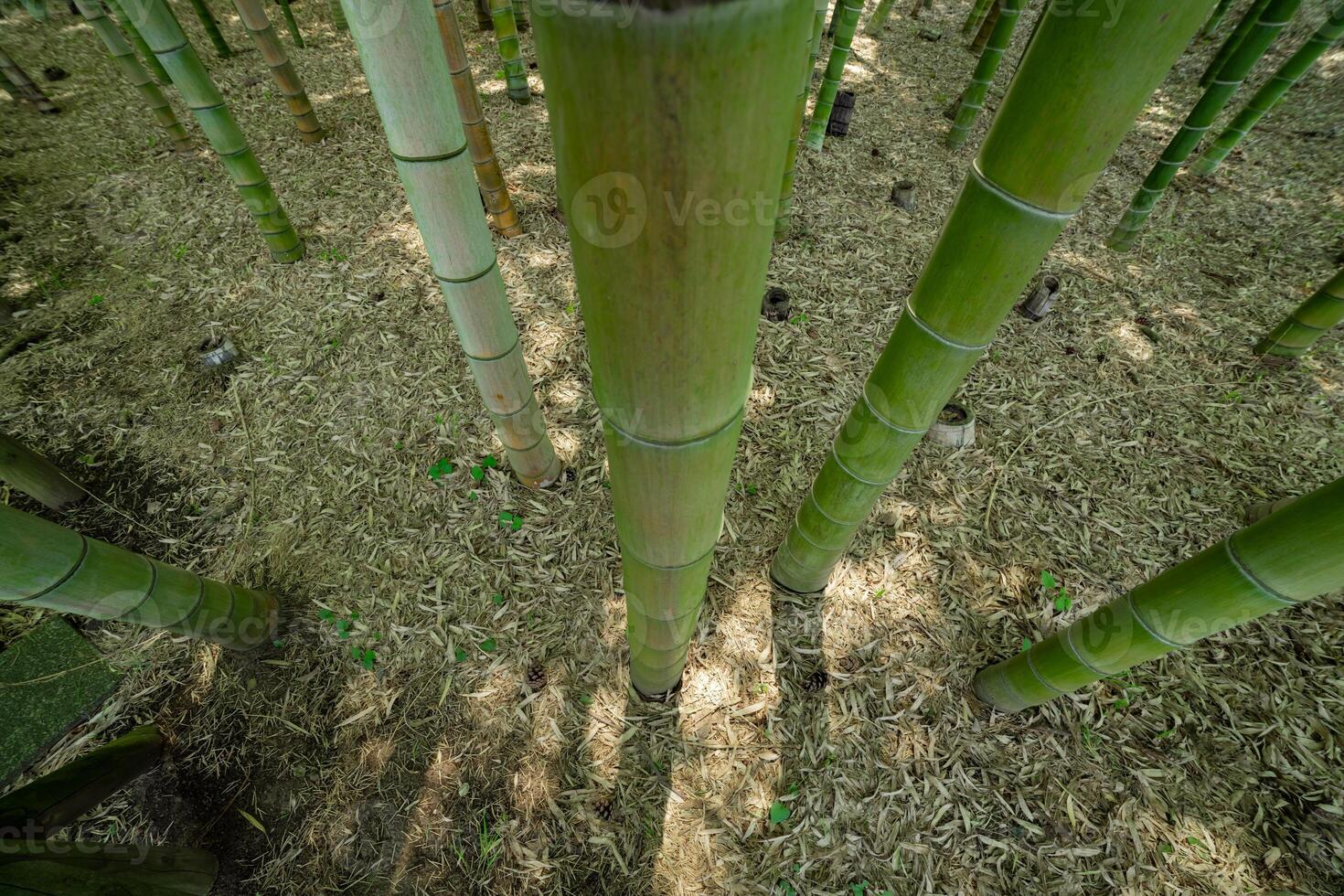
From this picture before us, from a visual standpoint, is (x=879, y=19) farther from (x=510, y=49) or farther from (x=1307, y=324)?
(x=1307, y=324)

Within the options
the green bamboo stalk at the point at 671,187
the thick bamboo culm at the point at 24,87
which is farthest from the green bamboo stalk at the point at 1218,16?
the thick bamboo culm at the point at 24,87

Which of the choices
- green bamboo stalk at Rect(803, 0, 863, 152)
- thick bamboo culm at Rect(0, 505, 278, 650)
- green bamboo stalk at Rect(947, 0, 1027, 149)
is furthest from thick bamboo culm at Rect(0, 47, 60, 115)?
green bamboo stalk at Rect(947, 0, 1027, 149)

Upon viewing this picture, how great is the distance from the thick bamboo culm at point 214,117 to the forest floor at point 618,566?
0.25 metres

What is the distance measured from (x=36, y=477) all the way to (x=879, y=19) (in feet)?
30.0

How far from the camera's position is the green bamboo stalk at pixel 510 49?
3963 mm

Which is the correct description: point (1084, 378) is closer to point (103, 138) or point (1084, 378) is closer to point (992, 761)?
point (992, 761)

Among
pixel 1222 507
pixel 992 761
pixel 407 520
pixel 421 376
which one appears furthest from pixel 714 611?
pixel 1222 507

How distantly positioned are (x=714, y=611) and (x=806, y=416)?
130 centimetres

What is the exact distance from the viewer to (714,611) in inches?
93.4

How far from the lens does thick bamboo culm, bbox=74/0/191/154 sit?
3498mm

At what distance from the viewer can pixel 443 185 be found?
4.96 ft

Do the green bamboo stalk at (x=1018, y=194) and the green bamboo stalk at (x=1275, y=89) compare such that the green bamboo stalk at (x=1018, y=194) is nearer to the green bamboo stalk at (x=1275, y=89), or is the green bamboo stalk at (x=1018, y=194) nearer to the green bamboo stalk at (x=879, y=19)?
the green bamboo stalk at (x=1275, y=89)

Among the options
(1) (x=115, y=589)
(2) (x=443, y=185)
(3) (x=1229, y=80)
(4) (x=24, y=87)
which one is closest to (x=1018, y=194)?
(2) (x=443, y=185)

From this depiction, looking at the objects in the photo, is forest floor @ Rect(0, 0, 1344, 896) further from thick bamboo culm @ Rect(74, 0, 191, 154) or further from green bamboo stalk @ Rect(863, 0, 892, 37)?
green bamboo stalk @ Rect(863, 0, 892, 37)
